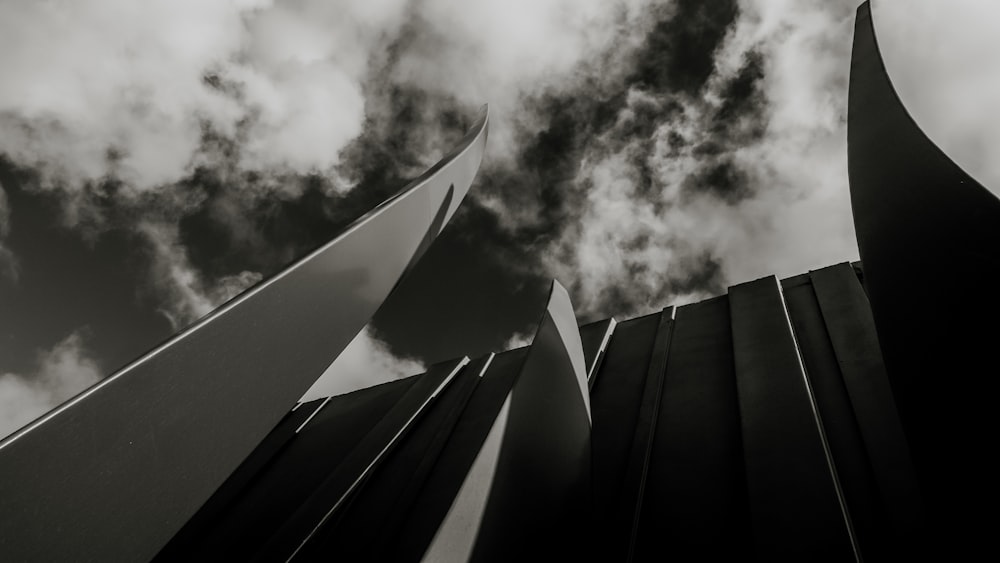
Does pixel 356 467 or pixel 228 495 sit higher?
pixel 356 467

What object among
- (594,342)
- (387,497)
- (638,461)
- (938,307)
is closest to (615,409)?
(638,461)

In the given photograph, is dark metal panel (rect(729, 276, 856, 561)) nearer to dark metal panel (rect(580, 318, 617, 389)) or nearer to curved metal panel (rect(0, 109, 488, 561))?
dark metal panel (rect(580, 318, 617, 389))

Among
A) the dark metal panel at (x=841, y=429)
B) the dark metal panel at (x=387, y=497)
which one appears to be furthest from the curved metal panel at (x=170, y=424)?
the dark metal panel at (x=841, y=429)

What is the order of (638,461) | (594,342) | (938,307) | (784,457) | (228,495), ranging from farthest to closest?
(228,495) < (594,342) < (638,461) < (784,457) < (938,307)

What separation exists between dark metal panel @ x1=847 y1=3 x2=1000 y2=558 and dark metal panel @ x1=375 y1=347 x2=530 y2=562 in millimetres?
3426

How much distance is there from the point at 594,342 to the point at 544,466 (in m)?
5.61

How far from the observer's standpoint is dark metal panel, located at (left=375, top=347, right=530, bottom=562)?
5061 mm

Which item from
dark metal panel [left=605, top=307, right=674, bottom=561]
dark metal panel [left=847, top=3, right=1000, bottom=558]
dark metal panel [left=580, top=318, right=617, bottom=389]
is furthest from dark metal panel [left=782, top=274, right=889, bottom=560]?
dark metal panel [left=580, top=318, right=617, bottom=389]

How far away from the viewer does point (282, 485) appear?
10.7m

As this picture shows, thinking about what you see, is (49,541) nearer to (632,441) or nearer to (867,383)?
(632,441)

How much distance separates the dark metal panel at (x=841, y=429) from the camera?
4723mm

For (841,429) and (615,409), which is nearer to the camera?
(841,429)

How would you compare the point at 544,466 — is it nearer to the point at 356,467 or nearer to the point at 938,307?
the point at 938,307

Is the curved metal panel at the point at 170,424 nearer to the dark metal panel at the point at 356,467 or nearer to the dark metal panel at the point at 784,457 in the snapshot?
the dark metal panel at the point at 784,457
